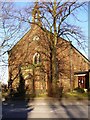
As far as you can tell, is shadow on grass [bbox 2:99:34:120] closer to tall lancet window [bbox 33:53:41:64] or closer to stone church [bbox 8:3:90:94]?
stone church [bbox 8:3:90:94]

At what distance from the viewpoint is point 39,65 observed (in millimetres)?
40125

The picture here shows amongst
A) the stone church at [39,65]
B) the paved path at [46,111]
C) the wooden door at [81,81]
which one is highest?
the stone church at [39,65]

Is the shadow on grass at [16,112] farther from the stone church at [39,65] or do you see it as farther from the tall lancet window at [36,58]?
the tall lancet window at [36,58]

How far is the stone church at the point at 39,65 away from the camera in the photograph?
40.2 metres

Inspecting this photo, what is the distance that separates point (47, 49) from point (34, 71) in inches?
156

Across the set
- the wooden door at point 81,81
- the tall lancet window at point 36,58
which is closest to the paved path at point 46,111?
the tall lancet window at point 36,58

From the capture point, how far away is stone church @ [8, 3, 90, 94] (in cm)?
4016

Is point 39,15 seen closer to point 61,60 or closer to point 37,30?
point 37,30

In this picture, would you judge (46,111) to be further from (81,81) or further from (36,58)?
(81,81)

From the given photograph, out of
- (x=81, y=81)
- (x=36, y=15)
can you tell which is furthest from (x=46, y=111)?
(x=81, y=81)

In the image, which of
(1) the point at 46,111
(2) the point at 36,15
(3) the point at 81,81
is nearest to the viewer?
(1) the point at 46,111

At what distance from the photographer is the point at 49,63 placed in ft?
131

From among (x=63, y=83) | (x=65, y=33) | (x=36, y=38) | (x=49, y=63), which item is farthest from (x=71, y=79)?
(x=65, y=33)

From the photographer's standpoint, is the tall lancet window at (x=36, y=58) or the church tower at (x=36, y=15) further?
the tall lancet window at (x=36, y=58)
